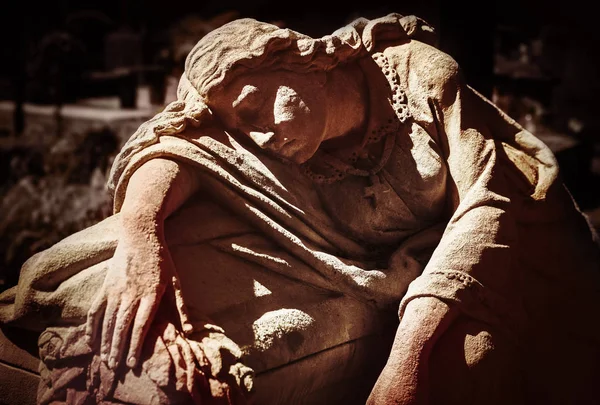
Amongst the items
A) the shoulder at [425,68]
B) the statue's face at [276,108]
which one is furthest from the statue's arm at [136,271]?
the shoulder at [425,68]

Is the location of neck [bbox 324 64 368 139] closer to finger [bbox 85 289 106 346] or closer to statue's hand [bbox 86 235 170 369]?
statue's hand [bbox 86 235 170 369]

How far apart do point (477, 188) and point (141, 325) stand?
135 cm

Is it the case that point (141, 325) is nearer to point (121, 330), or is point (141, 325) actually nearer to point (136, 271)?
point (121, 330)

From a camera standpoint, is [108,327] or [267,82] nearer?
[108,327]

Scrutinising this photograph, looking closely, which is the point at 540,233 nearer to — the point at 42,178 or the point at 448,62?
the point at 448,62

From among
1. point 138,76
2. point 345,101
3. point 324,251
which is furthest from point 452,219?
point 138,76

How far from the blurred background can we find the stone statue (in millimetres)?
1413

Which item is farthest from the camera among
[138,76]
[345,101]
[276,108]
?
[138,76]

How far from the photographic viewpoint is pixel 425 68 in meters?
2.96

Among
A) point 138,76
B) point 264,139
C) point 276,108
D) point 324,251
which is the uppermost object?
point 276,108

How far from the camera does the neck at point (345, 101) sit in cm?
286

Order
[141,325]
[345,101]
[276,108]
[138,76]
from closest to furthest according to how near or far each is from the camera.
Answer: [141,325] → [276,108] → [345,101] → [138,76]

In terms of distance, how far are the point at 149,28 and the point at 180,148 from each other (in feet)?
25.9

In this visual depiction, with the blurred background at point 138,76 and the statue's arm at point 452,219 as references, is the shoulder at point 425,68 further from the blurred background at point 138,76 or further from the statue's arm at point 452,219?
the blurred background at point 138,76
